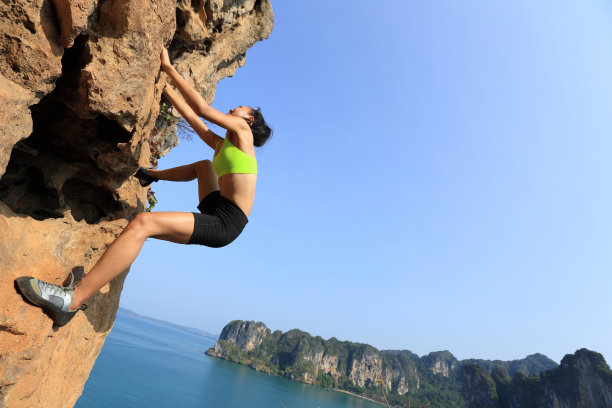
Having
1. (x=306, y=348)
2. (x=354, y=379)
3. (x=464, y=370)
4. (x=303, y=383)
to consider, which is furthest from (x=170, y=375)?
(x=464, y=370)

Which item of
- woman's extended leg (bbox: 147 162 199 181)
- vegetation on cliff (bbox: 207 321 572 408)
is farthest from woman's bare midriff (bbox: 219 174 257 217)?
vegetation on cliff (bbox: 207 321 572 408)

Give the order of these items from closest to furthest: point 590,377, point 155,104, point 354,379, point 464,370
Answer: point 155,104 → point 590,377 → point 464,370 → point 354,379

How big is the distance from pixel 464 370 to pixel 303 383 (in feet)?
144

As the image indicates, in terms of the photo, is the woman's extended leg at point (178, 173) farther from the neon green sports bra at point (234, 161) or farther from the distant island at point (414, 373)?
the distant island at point (414, 373)

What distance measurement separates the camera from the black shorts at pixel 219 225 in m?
2.76

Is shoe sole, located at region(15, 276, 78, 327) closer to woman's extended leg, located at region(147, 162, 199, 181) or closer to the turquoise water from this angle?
woman's extended leg, located at region(147, 162, 199, 181)

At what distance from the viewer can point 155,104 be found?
3.21 metres

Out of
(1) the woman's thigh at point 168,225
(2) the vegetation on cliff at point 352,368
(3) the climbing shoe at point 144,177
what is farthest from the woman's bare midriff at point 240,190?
(2) the vegetation on cliff at point 352,368

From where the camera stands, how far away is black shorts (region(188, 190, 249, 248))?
109 inches

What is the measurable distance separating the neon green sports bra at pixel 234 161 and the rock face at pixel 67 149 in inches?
29.3

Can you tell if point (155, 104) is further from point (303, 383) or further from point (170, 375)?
point (303, 383)

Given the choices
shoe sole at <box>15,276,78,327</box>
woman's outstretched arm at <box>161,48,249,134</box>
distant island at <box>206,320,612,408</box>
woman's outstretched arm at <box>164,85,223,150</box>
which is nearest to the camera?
shoe sole at <box>15,276,78,327</box>

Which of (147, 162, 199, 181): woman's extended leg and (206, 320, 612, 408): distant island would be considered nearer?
(147, 162, 199, 181): woman's extended leg

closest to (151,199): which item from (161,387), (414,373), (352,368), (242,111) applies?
(242,111)
